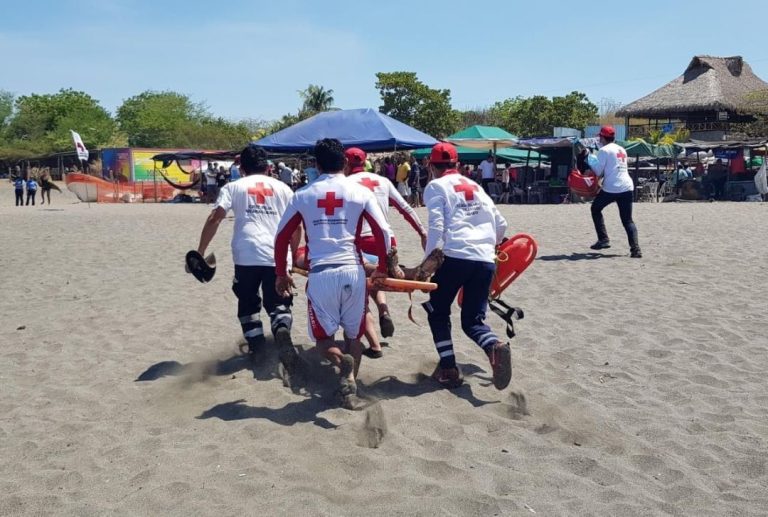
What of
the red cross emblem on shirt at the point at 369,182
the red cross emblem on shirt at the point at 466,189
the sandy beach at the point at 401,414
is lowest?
the sandy beach at the point at 401,414

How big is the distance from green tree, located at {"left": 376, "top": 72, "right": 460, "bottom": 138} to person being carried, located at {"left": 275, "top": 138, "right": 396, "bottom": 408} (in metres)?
50.6

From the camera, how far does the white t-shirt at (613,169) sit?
11.4 metres

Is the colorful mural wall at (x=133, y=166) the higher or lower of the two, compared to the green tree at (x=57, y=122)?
lower

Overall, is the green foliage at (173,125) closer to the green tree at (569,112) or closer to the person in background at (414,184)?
the green tree at (569,112)

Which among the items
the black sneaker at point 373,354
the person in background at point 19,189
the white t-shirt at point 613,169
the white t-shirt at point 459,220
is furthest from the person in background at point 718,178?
the person in background at point 19,189

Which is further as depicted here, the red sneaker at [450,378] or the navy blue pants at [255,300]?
the navy blue pants at [255,300]

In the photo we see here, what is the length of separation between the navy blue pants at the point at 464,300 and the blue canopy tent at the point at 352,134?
50.5 feet

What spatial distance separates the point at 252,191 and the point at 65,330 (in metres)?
2.89

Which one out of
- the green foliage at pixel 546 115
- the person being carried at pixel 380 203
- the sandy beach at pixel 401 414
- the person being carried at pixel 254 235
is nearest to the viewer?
the sandy beach at pixel 401 414

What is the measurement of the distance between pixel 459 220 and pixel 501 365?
104 cm

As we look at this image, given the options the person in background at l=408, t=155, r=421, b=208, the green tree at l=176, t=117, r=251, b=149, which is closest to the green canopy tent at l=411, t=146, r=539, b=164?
the person in background at l=408, t=155, r=421, b=208

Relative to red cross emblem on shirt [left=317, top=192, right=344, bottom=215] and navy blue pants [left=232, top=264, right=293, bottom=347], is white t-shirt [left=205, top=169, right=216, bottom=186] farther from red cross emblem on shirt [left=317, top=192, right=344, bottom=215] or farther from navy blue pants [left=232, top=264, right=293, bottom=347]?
red cross emblem on shirt [left=317, top=192, right=344, bottom=215]

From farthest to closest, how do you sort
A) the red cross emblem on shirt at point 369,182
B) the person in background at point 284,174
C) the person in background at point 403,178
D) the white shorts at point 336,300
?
the person in background at point 284,174 → the person in background at point 403,178 → the red cross emblem on shirt at point 369,182 → the white shorts at point 336,300

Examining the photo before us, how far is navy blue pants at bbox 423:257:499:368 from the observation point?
18.3 ft
